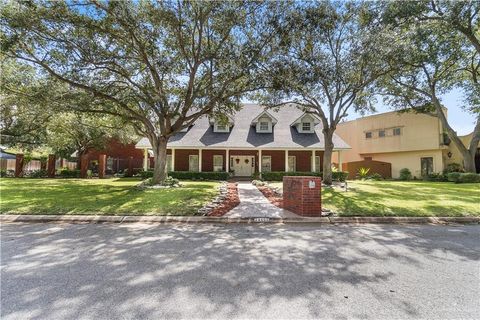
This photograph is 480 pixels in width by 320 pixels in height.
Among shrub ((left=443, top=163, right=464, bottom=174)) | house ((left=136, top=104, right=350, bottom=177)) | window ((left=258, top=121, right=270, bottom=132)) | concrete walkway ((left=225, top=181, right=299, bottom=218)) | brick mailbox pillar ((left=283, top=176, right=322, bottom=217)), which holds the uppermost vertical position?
window ((left=258, top=121, right=270, bottom=132))

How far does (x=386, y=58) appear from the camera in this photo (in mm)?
14055

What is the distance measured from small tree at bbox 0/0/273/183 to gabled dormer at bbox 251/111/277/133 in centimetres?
963

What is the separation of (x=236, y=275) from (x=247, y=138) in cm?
2103

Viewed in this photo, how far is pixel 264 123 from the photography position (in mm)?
25953

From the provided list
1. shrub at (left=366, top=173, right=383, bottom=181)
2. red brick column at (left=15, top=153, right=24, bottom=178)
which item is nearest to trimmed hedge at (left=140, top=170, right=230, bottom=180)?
red brick column at (left=15, top=153, right=24, bottom=178)

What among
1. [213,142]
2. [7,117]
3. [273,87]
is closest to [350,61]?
[273,87]

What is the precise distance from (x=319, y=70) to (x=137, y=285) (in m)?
13.8

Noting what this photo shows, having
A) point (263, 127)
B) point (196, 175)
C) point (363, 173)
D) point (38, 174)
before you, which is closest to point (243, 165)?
point (263, 127)

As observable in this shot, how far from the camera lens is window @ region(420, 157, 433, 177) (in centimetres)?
2748

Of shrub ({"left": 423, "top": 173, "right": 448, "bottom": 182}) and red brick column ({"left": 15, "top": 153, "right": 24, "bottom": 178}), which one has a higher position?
red brick column ({"left": 15, "top": 153, "right": 24, "bottom": 178})

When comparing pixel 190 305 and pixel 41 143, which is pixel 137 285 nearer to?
pixel 190 305

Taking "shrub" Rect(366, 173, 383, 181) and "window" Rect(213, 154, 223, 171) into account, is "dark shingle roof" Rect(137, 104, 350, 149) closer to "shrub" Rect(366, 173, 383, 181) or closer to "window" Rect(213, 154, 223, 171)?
"window" Rect(213, 154, 223, 171)

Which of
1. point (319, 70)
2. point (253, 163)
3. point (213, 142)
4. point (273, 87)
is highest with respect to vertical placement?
point (319, 70)

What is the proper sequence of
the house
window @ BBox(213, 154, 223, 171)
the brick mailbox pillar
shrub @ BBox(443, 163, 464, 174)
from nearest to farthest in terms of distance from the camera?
1. the brick mailbox pillar
2. the house
3. shrub @ BBox(443, 163, 464, 174)
4. window @ BBox(213, 154, 223, 171)
